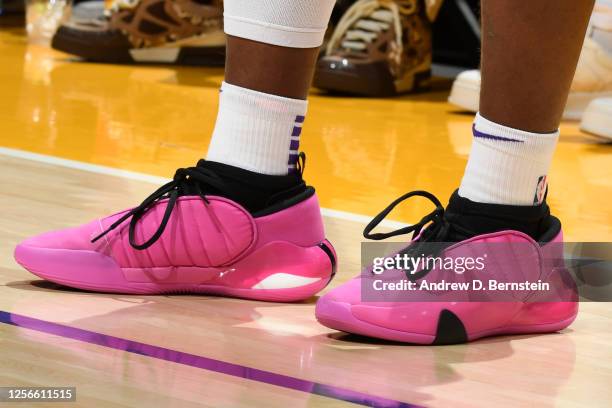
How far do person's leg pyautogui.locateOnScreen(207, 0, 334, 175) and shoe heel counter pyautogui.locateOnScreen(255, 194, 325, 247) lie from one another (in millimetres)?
39

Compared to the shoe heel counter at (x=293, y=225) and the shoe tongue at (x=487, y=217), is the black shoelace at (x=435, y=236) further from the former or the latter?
the shoe heel counter at (x=293, y=225)

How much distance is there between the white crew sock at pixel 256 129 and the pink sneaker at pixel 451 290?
0.15 metres

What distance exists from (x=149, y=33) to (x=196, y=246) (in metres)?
1.94

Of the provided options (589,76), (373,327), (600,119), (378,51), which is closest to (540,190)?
(373,327)

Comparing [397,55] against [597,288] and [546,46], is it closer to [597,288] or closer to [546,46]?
[597,288]

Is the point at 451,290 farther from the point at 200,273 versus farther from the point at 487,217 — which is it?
the point at 200,273

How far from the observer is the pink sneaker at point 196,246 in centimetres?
100

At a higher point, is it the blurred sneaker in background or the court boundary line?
the blurred sneaker in background

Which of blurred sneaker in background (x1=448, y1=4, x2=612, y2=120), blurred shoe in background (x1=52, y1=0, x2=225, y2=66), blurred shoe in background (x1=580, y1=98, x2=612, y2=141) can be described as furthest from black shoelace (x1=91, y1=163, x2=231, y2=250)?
blurred shoe in background (x1=52, y1=0, x2=225, y2=66)

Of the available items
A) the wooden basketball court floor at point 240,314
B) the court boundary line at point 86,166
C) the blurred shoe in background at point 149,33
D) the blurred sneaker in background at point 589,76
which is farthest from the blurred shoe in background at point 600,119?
the blurred shoe in background at point 149,33

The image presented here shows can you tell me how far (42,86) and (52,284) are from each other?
137cm

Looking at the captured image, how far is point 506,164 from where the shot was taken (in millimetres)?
925

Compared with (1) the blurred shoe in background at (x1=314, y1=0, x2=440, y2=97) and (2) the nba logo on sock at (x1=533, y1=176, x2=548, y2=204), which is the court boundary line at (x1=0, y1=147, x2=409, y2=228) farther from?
(1) the blurred shoe in background at (x1=314, y1=0, x2=440, y2=97)

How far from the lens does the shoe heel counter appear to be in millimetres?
1016
